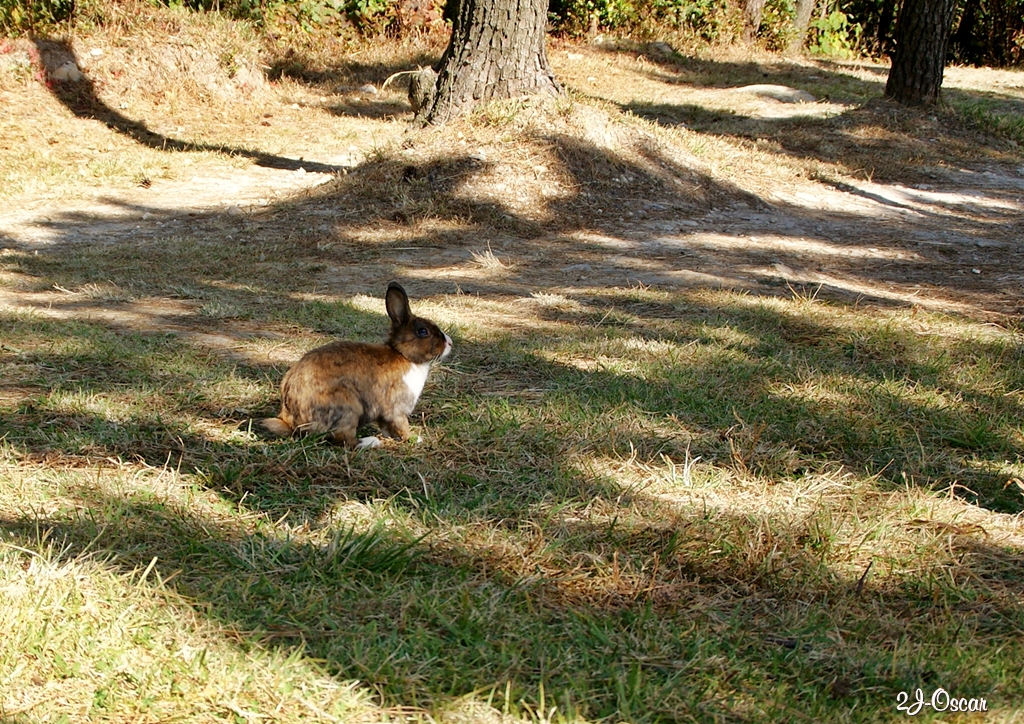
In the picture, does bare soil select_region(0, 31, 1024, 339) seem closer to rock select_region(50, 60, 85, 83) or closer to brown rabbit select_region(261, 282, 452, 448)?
rock select_region(50, 60, 85, 83)

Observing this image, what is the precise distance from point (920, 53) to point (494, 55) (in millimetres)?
6297

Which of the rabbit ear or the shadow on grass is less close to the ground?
the rabbit ear

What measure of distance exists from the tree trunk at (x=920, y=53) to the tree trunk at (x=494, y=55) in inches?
224

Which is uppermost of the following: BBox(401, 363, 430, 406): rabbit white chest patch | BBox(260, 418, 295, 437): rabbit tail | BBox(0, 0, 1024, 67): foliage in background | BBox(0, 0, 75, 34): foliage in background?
BBox(0, 0, 1024, 67): foliage in background

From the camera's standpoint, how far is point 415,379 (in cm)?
401

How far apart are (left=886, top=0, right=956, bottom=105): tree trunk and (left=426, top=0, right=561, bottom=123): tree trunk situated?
5.68 m

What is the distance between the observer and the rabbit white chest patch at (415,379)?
395 centimetres

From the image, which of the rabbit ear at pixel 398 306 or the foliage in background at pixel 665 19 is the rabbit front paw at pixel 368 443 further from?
the foliage in background at pixel 665 19

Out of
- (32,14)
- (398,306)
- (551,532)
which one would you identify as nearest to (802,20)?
(32,14)

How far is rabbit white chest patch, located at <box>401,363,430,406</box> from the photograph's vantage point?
3.95m

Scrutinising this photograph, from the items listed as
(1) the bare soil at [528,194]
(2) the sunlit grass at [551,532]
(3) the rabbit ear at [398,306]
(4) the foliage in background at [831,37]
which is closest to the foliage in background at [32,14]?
(1) the bare soil at [528,194]

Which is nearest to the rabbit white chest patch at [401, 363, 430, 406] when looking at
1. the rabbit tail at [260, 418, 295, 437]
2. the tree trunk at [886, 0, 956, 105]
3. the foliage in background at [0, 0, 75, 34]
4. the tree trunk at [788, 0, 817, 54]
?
the rabbit tail at [260, 418, 295, 437]

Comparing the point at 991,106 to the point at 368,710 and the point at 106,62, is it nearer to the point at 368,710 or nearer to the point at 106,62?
the point at 106,62

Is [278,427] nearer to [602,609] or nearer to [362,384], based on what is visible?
[362,384]
